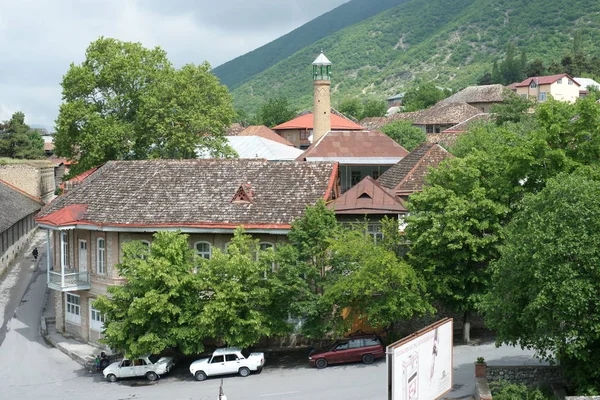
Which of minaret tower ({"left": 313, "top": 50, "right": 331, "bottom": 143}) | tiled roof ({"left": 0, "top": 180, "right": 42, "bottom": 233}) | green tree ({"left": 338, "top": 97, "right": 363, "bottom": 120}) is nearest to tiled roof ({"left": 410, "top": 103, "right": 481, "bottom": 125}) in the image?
minaret tower ({"left": 313, "top": 50, "right": 331, "bottom": 143})

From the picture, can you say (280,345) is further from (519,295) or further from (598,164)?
(598,164)

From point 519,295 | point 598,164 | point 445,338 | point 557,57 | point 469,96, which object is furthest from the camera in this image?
point 557,57

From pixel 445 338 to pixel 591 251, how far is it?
5.58 metres

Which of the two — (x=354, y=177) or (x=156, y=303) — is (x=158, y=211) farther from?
(x=354, y=177)

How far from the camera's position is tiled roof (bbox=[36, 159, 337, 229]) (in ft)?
122

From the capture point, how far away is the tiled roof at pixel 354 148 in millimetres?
61531

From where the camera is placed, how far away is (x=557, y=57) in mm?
175125

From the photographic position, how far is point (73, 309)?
137 feet

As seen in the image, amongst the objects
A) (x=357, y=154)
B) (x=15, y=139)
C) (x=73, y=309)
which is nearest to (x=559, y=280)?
(x=73, y=309)

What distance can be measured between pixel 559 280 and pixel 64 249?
25.4 m

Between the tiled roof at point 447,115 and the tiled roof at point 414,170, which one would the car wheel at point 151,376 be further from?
the tiled roof at point 447,115

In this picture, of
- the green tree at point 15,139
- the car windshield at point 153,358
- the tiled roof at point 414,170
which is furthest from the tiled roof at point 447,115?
the car windshield at point 153,358

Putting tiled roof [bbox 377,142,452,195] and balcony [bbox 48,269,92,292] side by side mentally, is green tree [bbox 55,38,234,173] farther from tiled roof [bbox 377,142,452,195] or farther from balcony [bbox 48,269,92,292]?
balcony [bbox 48,269,92,292]

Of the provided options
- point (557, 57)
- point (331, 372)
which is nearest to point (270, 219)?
point (331, 372)
